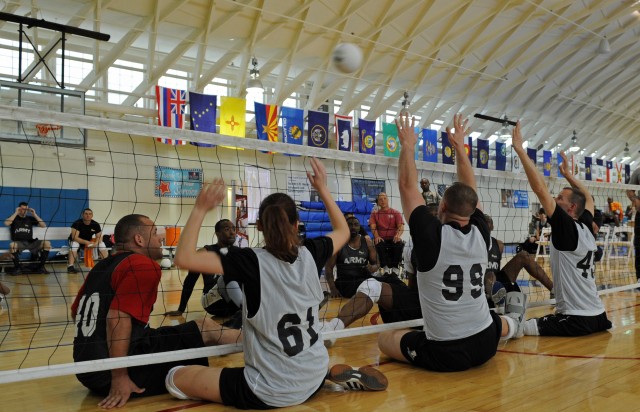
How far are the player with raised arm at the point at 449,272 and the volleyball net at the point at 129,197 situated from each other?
831mm

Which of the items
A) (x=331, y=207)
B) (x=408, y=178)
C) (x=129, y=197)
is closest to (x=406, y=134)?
(x=408, y=178)

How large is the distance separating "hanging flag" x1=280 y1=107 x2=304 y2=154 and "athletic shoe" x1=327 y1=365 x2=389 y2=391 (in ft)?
43.4

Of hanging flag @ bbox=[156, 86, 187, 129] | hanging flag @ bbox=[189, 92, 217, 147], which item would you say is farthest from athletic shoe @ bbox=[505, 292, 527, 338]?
hanging flag @ bbox=[156, 86, 187, 129]

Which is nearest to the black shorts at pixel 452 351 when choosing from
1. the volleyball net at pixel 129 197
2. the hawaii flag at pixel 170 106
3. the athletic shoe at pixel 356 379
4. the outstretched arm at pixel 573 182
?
the athletic shoe at pixel 356 379

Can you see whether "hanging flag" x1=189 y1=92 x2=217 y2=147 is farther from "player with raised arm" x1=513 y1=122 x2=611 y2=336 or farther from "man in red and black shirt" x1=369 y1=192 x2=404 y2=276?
"player with raised arm" x1=513 y1=122 x2=611 y2=336

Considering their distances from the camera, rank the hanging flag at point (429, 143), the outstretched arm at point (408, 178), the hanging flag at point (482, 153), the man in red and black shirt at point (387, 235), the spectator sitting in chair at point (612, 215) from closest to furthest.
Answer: the outstretched arm at point (408, 178) → the man in red and black shirt at point (387, 235) → the spectator sitting in chair at point (612, 215) → the hanging flag at point (429, 143) → the hanging flag at point (482, 153)

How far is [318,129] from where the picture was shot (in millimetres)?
16297

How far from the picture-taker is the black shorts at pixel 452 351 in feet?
11.2

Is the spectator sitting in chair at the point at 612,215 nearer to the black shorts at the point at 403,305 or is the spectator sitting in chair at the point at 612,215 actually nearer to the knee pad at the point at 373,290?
the black shorts at the point at 403,305

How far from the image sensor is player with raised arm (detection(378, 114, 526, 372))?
3.28 meters

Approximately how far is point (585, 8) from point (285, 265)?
18909 millimetres

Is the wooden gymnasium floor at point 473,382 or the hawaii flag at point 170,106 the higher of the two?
the hawaii flag at point 170,106

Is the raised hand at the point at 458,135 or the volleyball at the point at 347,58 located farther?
the volleyball at the point at 347,58

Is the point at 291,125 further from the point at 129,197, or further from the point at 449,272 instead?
the point at 449,272
